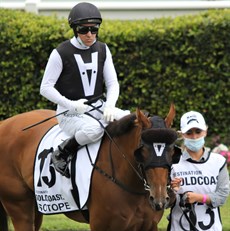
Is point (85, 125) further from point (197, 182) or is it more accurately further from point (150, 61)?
point (150, 61)

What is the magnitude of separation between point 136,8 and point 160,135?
855cm

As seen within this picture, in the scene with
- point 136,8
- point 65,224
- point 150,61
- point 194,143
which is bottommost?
point 65,224

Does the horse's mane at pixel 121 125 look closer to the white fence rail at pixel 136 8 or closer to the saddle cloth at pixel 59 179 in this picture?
the saddle cloth at pixel 59 179

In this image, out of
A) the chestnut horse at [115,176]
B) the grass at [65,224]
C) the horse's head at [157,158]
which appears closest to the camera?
the horse's head at [157,158]

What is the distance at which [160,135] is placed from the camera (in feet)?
21.1

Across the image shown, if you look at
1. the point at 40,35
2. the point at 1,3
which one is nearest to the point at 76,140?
the point at 40,35

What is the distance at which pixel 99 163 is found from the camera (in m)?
7.15

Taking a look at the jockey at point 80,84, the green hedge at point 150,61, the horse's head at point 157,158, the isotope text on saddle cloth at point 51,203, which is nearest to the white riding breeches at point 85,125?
the jockey at point 80,84

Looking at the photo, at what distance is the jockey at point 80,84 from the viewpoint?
7188 mm

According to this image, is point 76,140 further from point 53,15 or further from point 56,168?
point 53,15

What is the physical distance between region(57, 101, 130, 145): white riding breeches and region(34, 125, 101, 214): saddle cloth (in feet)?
0.36

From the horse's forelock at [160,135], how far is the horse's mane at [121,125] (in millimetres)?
382

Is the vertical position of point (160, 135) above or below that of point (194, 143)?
above

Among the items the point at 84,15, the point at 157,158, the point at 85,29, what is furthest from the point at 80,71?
the point at 157,158
